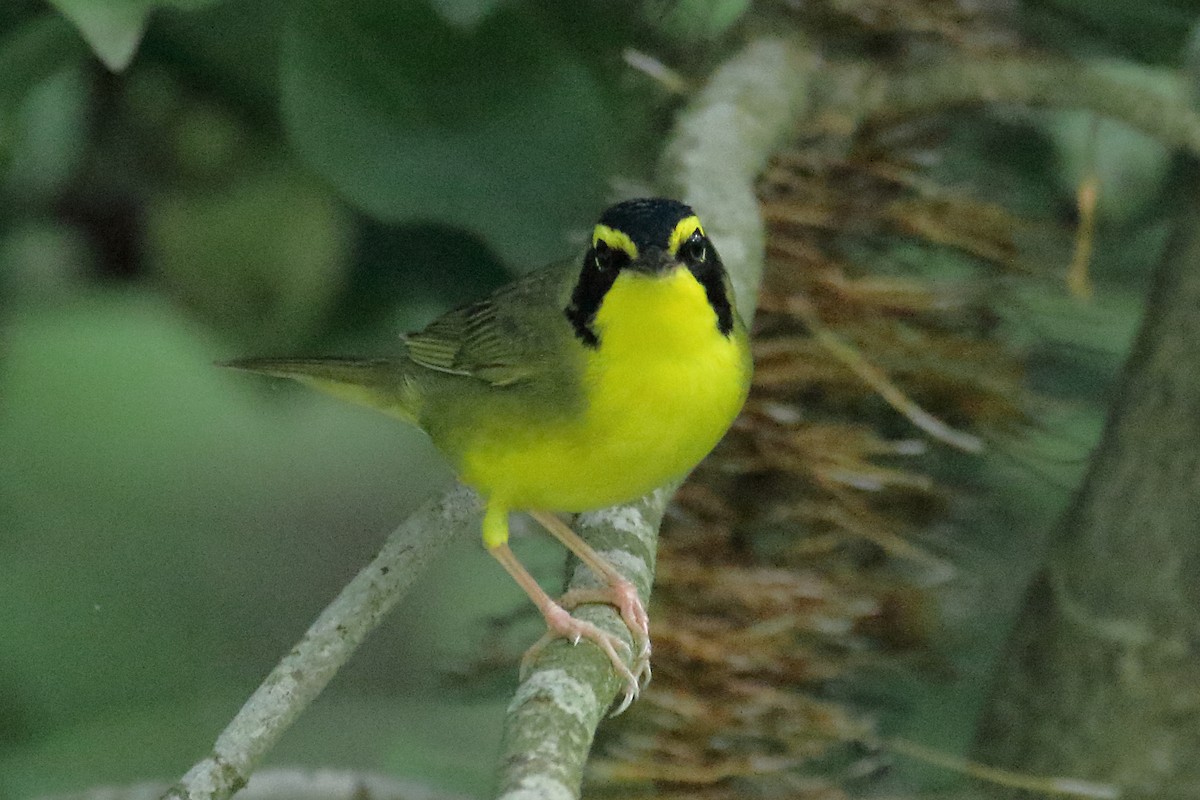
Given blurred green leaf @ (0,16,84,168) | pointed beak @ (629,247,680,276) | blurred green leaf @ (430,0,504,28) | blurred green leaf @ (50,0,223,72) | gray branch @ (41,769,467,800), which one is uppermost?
blurred green leaf @ (430,0,504,28)

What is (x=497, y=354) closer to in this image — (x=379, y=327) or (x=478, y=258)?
(x=478, y=258)

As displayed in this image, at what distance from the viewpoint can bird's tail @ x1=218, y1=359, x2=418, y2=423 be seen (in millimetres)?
2691

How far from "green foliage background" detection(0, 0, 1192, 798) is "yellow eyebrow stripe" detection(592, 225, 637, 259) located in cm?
37

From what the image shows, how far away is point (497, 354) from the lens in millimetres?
2348

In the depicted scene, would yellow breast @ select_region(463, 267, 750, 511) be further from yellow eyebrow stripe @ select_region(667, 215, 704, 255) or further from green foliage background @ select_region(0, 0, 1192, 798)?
green foliage background @ select_region(0, 0, 1192, 798)

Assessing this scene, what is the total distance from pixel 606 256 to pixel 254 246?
3.66 feet

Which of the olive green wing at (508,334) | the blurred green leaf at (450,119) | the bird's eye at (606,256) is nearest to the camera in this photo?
the bird's eye at (606,256)

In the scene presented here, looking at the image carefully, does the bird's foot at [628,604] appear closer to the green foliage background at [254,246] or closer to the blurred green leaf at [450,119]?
the green foliage background at [254,246]

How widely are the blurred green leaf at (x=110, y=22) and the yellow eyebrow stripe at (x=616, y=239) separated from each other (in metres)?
0.64

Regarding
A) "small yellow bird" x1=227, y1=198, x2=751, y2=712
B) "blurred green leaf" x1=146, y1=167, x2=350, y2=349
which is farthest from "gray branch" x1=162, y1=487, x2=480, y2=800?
"blurred green leaf" x1=146, y1=167, x2=350, y2=349

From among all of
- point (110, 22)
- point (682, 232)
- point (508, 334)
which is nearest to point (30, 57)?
point (110, 22)

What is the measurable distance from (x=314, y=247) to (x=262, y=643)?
2.08 metres

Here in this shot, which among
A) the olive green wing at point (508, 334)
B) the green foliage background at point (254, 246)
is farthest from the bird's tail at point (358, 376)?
the green foliage background at point (254, 246)

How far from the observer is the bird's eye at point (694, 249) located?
2.09 meters
